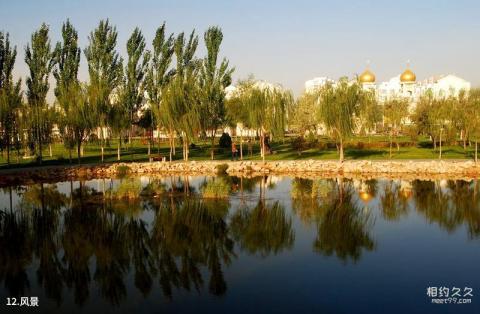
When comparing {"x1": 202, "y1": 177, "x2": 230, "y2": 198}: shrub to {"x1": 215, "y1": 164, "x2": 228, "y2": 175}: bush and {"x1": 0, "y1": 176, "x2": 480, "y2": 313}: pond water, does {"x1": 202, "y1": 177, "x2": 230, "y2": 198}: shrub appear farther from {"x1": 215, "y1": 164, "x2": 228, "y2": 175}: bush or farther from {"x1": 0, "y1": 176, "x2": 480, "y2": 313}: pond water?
{"x1": 215, "y1": 164, "x2": 228, "y2": 175}: bush

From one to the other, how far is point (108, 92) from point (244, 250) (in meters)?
24.7

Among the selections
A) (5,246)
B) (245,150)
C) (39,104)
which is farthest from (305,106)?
(5,246)

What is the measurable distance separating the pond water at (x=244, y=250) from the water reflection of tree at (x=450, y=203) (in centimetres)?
6

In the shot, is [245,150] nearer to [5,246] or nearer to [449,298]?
[5,246]

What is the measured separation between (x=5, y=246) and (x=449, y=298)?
11.2 m

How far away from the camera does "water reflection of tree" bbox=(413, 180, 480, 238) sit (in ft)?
49.4

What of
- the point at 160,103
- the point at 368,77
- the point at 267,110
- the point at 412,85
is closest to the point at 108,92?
the point at 160,103

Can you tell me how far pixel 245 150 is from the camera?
4144 centimetres

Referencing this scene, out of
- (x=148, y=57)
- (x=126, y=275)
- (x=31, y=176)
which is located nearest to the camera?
(x=126, y=275)

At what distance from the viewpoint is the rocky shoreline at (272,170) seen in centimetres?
2648

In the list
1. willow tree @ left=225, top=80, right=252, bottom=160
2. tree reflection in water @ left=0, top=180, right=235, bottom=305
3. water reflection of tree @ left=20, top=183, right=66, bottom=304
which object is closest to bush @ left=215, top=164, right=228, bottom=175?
willow tree @ left=225, top=80, right=252, bottom=160

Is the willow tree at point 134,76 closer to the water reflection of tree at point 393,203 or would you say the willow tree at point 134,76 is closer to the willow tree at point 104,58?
the willow tree at point 104,58

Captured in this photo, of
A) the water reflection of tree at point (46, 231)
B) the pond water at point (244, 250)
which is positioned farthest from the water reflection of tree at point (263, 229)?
the water reflection of tree at point (46, 231)

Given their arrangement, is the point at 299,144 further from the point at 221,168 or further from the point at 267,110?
the point at 221,168
